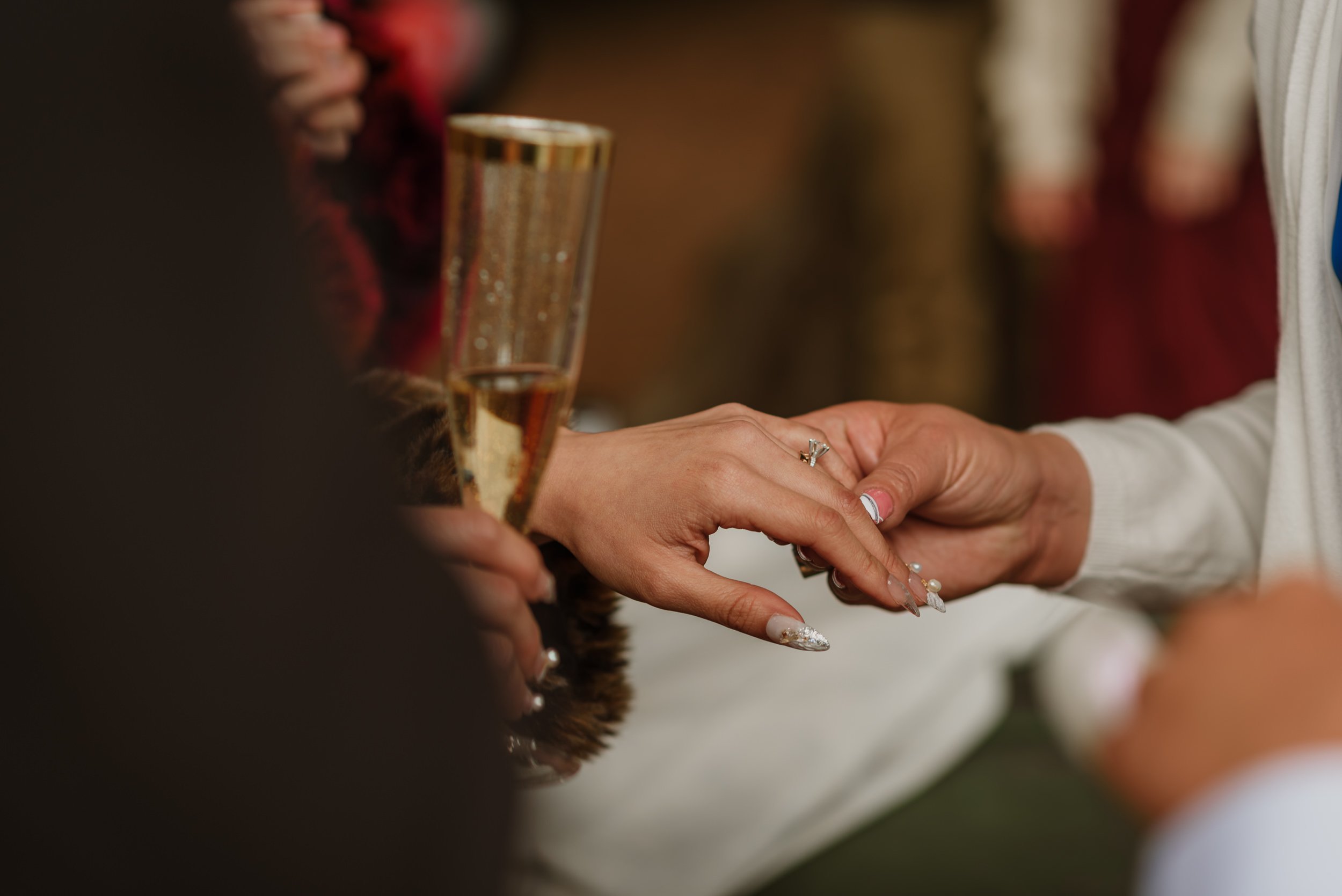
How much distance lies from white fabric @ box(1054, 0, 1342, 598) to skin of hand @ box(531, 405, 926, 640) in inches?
9.3

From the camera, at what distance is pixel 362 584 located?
0.23 m

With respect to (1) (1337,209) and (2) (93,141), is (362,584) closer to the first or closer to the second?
(2) (93,141)

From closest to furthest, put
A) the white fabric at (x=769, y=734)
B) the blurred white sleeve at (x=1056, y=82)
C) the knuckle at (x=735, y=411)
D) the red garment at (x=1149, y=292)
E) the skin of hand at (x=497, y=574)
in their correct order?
the skin of hand at (x=497, y=574)
the knuckle at (x=735, y=411)
the white fabric at (x=769, y=734)
the red garment at (x=1149, y=292)
the blurred white sleeve at (x=1056, y=82)

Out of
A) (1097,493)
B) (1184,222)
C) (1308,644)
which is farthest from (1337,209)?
(1184,222)

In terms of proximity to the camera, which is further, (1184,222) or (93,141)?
(1184,222)

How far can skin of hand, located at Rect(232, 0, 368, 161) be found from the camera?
52 centimetres

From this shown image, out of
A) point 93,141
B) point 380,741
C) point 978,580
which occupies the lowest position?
point 978,580

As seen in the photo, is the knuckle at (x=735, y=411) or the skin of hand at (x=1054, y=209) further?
the skin of hand at (x=1054, y=209)

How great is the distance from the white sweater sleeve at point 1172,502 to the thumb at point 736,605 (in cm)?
26

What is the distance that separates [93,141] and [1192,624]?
0.90ft

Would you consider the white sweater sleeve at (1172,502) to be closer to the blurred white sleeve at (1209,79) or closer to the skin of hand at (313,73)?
the skin of hand at (313,73)

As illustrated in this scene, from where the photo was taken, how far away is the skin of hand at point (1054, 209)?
1583 millimetres

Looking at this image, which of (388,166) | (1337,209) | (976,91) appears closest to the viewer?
(1337,209)

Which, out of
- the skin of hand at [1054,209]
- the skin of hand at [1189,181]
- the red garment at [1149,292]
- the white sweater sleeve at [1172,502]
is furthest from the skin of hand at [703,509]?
the skin of hand at [1054,209]
